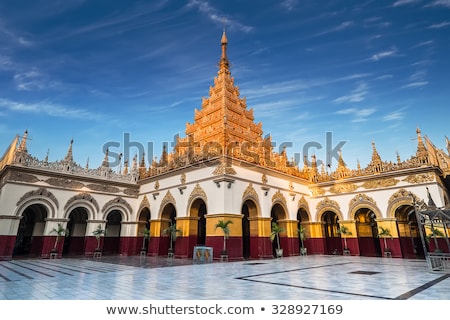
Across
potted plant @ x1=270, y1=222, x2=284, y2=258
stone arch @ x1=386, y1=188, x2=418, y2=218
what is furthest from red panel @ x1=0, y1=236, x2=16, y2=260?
stone arch @ x1=386, y1=188, x2=418, y2=218

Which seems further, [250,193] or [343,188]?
[343,188]

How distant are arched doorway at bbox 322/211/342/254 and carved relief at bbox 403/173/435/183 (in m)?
6.56

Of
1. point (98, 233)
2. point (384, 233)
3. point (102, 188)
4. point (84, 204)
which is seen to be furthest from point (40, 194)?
point (384, 233)

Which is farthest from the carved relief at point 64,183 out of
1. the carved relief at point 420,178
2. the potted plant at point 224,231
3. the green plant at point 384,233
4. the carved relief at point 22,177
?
the carved relief at point 420,178

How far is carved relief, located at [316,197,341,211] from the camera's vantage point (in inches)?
822

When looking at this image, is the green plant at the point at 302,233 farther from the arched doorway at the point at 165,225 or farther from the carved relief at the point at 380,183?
the arched doorway at the point at 165,225

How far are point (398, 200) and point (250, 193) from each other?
991cm

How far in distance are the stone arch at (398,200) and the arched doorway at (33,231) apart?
2370 centimetres

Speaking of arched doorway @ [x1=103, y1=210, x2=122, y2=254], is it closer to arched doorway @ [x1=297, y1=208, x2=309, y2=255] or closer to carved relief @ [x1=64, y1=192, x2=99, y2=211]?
carved relief @ [x1=64, y1=192, x2=99, y2=211]

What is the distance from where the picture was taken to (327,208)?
2141cm

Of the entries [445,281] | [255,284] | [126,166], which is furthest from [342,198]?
[126,166]

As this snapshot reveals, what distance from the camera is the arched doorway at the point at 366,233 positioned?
20.5 metres

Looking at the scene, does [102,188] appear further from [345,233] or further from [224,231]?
[345,233]

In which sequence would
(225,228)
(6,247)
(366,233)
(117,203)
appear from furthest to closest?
(117,203) → (366,233) → (6,247) → (225,228)
